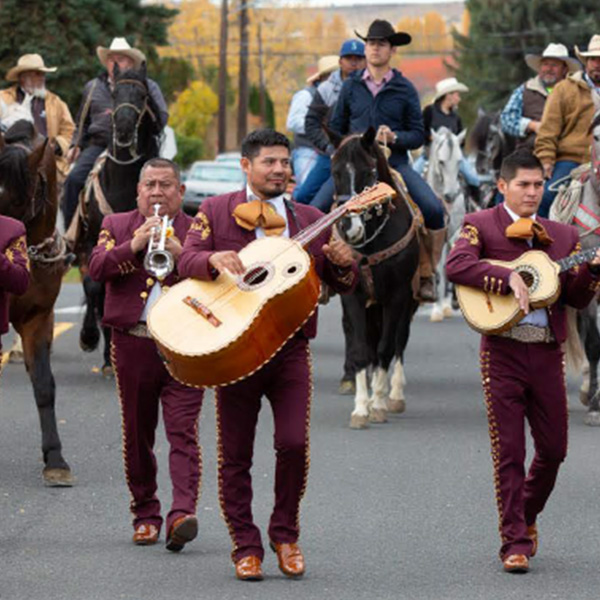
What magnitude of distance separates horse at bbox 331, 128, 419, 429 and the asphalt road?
0.31 metres

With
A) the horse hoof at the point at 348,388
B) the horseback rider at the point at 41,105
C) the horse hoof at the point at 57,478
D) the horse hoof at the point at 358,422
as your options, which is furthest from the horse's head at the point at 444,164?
the horse hoof at the point at 57,478

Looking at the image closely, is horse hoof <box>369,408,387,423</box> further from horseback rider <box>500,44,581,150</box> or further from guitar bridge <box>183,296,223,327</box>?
guitar bridge <box>183,296,223,327</box>

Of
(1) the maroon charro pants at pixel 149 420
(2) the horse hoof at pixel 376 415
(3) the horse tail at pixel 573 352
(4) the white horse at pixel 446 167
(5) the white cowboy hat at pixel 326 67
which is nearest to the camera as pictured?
(1) the maroon charro pants at pixel 149 420

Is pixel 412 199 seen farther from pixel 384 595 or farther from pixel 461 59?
pixel 461 59

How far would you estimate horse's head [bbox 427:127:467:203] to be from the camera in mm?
22625

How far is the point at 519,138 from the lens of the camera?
1873 cm

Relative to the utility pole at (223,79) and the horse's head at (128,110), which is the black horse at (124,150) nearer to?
the horse's head at (128,110)

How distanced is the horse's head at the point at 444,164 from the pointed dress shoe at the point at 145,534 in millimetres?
12973

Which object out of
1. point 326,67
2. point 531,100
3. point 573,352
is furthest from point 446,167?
point 573,352

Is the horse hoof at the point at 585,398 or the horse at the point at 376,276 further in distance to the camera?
the horse hoof at the point at 585,398

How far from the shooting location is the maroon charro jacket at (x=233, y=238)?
9.22m

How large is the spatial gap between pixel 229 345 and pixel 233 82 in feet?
407

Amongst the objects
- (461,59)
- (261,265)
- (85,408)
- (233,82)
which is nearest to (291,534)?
(261,265)

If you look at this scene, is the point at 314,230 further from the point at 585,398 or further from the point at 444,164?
the point at 444,164
